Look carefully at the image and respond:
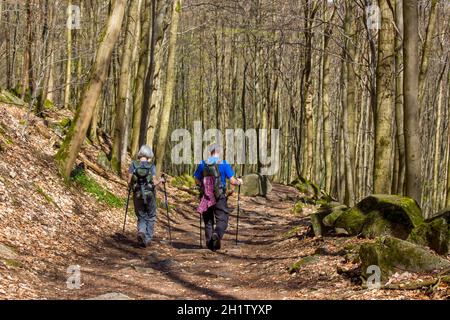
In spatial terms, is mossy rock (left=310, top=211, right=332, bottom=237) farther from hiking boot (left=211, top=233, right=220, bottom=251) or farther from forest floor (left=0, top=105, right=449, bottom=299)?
hiking boot (left=211, top=233, right=220, bottom=251)

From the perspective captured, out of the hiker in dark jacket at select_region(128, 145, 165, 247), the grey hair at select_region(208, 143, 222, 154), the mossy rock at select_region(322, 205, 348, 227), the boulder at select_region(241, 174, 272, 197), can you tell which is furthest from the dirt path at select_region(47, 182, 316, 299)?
the boulder at select_region(241, 174, 272, 197)

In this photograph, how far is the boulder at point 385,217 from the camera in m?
7.80

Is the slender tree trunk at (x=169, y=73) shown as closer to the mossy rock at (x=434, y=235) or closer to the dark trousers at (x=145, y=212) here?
the dark trousers at (x=145, y=212)

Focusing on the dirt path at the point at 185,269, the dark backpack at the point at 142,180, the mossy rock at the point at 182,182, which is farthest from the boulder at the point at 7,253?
the mossy rock at the point at 182,182

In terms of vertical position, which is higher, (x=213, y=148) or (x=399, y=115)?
(x=399, y=115)

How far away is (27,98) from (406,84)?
14.4 meters

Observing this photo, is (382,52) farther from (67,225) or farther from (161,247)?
(67,225)

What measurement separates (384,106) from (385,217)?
252cm

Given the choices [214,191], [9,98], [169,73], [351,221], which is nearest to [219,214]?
[214,191]

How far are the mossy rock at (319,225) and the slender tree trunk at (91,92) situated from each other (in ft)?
18.1

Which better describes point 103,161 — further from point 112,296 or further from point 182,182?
point 112,296

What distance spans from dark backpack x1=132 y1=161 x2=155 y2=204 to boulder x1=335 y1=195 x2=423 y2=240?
12.4 feet

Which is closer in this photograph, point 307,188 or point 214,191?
point 214,191

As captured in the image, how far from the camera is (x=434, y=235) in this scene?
6.89 meters
